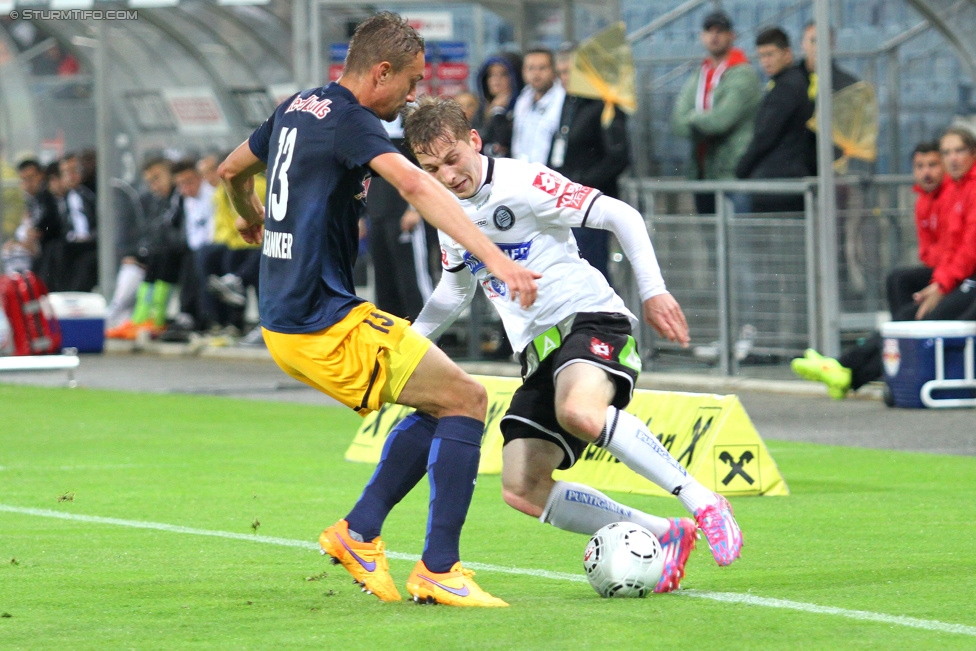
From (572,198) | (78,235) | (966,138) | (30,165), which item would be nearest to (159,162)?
(78,235)

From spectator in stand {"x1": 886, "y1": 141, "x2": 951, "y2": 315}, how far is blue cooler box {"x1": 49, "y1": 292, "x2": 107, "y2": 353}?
8.70 m

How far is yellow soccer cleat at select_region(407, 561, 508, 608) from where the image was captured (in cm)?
525

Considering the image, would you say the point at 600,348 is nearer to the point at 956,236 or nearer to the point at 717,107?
the point at 956,236

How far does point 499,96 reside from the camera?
549 inches

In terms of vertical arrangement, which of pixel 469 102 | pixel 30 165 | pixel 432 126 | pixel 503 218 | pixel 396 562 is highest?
pixel 469 102

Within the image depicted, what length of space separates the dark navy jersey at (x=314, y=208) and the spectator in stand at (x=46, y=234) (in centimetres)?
1605

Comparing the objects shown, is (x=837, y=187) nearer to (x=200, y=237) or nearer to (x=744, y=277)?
(x=744, y=277)

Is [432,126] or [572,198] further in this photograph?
[572,198]

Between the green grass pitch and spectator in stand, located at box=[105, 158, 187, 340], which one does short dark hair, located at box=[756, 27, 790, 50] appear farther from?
spectator in stand, located at box=[105, 158, 187, 340]

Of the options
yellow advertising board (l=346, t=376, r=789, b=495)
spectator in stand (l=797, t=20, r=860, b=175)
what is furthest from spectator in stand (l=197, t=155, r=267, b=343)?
yellow advertising board (l=346, t=376, r=789, b=495)

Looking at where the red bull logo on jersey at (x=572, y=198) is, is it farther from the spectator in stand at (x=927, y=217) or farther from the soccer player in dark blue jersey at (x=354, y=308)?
the spectator in stand at (x=927, y=217)

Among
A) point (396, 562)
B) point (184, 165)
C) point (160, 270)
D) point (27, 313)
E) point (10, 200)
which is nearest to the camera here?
point (396, 562)

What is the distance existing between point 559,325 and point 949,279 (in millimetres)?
6401

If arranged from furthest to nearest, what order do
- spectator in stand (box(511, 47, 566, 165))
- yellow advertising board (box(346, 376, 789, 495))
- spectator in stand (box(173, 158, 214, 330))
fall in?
1. spectator in stand (box(173, 158, 214, 330))
2. spectator in stand (box(511, 47, 566, 165))
3. yellow advertising board (box(346, 376, 789, 495))
